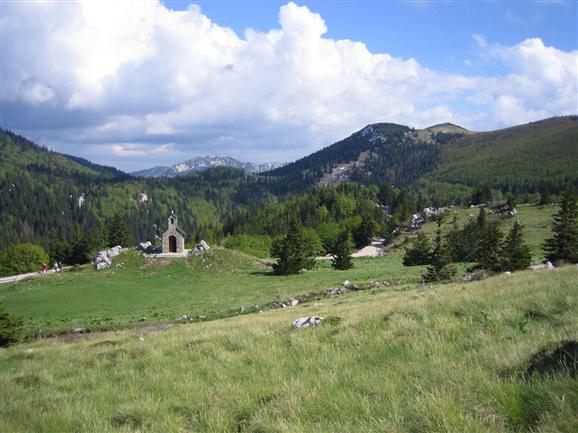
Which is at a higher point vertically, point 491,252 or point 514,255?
point 491,252

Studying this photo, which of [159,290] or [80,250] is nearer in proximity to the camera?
[159,290]

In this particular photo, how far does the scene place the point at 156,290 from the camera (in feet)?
165

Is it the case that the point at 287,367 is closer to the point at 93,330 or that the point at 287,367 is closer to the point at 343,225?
the point at 93,330

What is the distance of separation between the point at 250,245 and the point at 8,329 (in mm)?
97673

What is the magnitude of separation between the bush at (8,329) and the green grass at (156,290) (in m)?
6.32

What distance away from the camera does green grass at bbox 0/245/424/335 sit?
35.0 meters

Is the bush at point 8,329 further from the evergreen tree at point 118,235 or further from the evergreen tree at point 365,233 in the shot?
the evergreen tree at point 365,233

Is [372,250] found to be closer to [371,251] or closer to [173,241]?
A: [371,251]

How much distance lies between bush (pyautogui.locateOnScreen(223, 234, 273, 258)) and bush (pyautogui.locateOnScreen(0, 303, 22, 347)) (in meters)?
90.2

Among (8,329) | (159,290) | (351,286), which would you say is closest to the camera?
(8,329)

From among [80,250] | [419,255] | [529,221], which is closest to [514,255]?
[419,255]

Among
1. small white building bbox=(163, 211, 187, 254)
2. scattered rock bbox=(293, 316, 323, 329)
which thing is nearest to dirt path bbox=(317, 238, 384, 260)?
small white building bbox=(163, 211, 187, 254)

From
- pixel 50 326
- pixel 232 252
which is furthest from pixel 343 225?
pixel 50 326

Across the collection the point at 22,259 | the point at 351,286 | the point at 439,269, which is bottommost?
the point at 22,259
